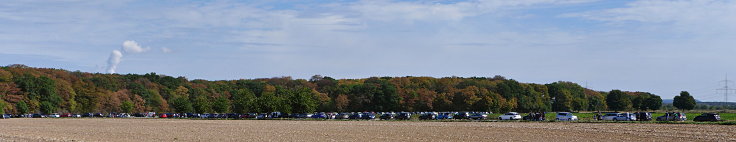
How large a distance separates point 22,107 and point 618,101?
126 meters

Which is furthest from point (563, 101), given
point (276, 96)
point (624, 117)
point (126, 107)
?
→ point (624, 117)

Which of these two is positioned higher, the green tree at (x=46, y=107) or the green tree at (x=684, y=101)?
the green tree at (x=684, y=101)

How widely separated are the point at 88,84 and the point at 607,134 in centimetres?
13303

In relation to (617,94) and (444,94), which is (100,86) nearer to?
(444,94)

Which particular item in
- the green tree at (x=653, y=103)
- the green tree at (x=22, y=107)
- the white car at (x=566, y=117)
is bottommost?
the white car at (x=566, y=117)

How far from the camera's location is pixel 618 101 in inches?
7318

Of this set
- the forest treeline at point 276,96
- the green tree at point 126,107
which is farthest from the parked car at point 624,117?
the green tree at point 126,107

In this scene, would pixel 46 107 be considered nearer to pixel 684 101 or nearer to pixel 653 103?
pixel 653 103

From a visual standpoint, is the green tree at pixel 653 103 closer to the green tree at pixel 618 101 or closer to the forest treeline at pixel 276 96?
the forest treeline at pixel 276 96

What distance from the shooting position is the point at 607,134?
4694cm

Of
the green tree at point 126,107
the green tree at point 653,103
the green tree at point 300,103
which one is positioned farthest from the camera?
the green tree at point 653,103

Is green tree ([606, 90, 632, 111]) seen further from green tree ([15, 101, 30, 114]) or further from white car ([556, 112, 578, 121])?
green tree ([15, 101, 30, 114])

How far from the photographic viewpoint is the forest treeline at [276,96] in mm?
142375

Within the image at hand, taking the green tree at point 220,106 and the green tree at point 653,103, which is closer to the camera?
the green tree at point 220,106
